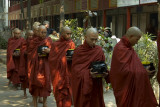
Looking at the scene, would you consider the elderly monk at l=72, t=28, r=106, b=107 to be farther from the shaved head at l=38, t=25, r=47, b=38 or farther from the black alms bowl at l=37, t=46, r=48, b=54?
the shaved head at l=38, t=25, r=47, b=38

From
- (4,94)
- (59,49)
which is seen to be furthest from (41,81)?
(4,94)

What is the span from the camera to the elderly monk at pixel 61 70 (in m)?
6.47

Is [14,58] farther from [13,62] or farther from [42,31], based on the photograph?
[42,31]

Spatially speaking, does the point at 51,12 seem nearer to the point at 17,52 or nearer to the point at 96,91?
the point at 17,52

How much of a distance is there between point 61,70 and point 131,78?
2241 millimetres

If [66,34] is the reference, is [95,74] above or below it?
below

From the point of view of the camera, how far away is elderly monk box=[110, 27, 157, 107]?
15.0ft

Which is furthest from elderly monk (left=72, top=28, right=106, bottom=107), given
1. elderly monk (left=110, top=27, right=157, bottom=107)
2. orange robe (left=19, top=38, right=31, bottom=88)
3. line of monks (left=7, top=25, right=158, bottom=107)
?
orange robe (left=19, top=38, right=31, bottom=88)

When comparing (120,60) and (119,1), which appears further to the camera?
(119,1)

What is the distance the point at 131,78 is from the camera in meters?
4.60

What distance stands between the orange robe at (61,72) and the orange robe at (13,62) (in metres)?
3.33

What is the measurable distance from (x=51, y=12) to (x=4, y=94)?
23.4 metres

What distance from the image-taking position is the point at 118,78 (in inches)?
185

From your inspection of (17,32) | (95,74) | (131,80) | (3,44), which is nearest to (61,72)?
(95,74)
